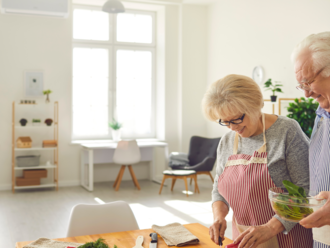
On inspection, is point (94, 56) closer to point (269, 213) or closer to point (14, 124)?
point (14, 124)

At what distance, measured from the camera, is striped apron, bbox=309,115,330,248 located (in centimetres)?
129

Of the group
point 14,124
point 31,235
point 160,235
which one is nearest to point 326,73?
point 160,235

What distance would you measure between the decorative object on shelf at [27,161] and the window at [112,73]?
3.38 feet

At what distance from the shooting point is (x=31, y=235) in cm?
380

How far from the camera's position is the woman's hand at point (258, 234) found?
1.34m

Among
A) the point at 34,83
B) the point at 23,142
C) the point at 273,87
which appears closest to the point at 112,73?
the point at 34,83

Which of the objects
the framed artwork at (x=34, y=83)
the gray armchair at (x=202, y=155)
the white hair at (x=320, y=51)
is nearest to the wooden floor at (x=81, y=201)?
the gray armchair at (x=202, y=155)

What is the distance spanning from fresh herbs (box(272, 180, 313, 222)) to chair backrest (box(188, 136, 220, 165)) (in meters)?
4.92

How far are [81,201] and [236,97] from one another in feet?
13.7

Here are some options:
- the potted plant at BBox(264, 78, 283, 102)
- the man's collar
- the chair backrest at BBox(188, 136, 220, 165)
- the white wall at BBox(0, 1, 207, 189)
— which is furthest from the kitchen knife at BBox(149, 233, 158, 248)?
the white wall at BBox(0, 1, 207, 189)

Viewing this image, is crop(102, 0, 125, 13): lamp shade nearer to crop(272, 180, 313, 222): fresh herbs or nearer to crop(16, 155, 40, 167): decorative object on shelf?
crop(16, 155, 40, 167): decorative object on shelf

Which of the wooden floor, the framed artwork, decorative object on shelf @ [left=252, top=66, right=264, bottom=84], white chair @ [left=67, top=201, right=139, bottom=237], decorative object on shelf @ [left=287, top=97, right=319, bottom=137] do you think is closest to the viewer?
white chair @ [left=67, top=201, right=139, bottom=237]

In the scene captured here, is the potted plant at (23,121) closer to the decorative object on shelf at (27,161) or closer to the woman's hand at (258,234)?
the decorative object on shelf at (27,161)

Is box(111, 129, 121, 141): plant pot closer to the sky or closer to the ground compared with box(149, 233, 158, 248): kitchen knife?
closer to the sky
